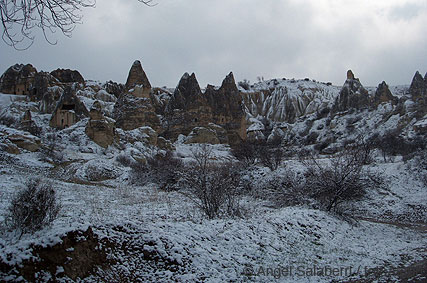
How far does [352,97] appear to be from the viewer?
54656mm

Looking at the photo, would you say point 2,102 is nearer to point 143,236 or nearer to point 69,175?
point 69,175

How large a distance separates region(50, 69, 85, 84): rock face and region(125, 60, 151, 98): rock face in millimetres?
25396

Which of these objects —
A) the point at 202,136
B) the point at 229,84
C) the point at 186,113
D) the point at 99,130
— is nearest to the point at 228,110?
the point at 229,84

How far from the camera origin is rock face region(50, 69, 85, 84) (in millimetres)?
60375

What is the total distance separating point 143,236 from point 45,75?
165 ft

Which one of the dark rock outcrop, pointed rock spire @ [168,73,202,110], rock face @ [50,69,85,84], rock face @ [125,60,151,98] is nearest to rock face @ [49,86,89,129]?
rock face @ [125,60,151,98]

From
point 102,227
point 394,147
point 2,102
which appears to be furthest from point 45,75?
point 102,227

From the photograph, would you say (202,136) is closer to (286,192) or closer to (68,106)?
(68,106)

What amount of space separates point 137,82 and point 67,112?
9.17 meters

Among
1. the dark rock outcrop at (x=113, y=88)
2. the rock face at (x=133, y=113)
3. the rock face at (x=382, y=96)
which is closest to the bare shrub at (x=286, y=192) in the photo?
the rock face at (x=133, y=113)

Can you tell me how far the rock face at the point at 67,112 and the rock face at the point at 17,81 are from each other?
16332 millimetres

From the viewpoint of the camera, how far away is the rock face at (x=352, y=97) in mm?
53375

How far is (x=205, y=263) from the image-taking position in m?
4.76

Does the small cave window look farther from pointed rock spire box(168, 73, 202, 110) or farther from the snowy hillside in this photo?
pointed rock spire box(168, 73, 202, 110)
